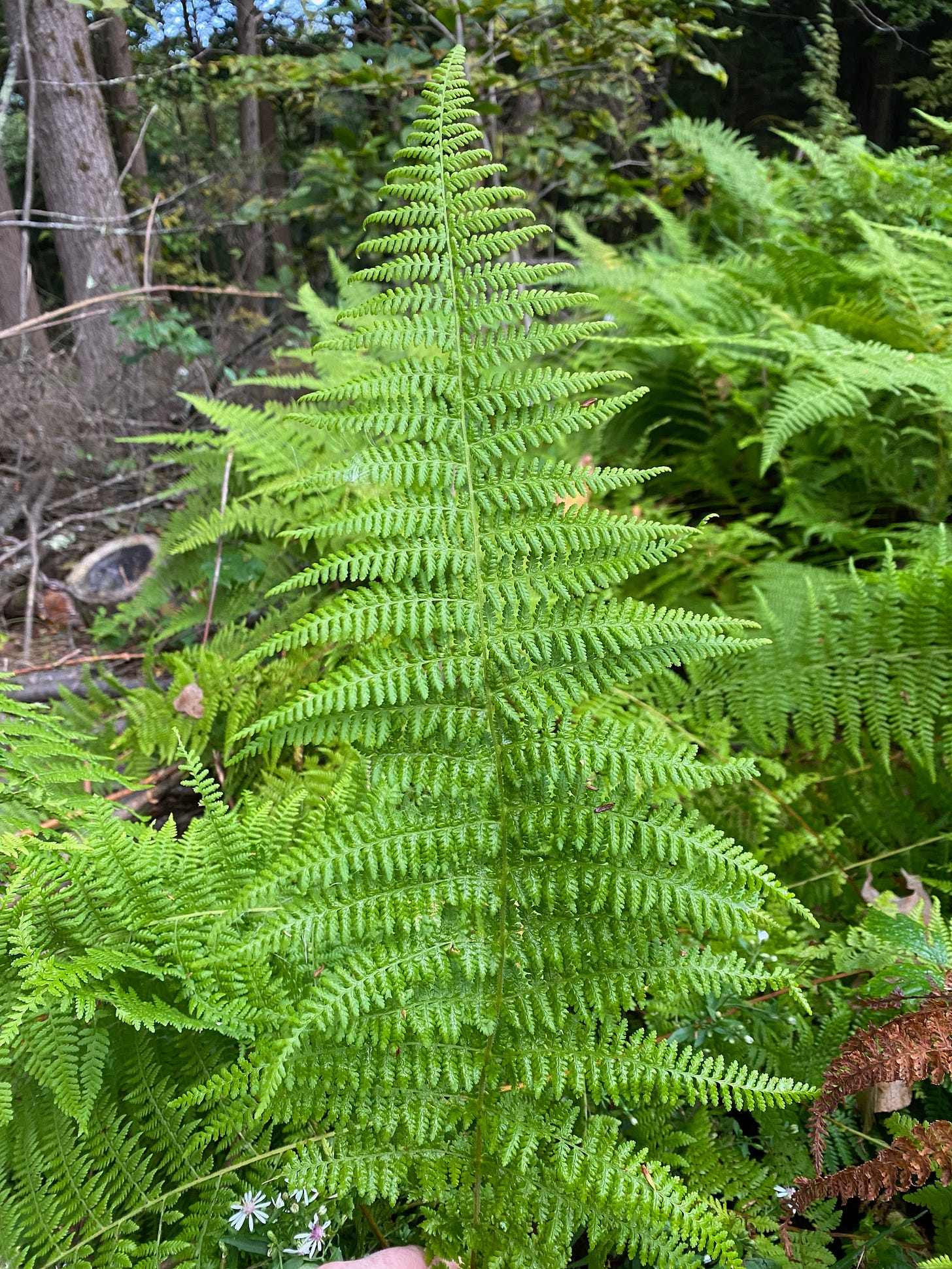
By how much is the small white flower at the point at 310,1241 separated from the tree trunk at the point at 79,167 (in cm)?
566

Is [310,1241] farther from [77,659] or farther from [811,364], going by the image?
[77,659]

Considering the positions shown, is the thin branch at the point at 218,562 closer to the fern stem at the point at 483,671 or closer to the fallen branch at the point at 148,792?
the fallen branch at the point at 148,792

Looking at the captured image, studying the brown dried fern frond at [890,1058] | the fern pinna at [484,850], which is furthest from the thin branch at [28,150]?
the brown dried fern frond at [890,1058]

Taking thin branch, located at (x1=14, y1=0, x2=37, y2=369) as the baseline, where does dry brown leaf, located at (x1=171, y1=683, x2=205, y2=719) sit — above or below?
below

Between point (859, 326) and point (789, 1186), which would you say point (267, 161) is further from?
point (789, 1186)

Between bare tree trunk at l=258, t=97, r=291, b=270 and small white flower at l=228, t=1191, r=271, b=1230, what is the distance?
27.4 ft

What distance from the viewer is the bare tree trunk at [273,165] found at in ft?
26.0

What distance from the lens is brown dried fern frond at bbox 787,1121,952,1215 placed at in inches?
36.6

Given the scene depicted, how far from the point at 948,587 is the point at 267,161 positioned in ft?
27.5

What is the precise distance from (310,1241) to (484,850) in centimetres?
50

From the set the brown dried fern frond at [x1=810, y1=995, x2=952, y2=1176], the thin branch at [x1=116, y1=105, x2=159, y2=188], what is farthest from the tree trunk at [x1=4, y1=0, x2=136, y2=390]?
the brown dried fern frond at [x1=810, y1=995, x2=952, y2=1176]

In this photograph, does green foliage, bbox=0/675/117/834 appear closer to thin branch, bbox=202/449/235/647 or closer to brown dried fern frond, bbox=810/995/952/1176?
thin branch, bbox=202/449/235/647

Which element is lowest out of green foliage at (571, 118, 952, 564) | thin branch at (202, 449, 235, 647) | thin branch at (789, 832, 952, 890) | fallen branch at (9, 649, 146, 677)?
fallen branch at (9, 649, 146, 677)

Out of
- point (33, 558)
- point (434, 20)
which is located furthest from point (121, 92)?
point (33, 558)
